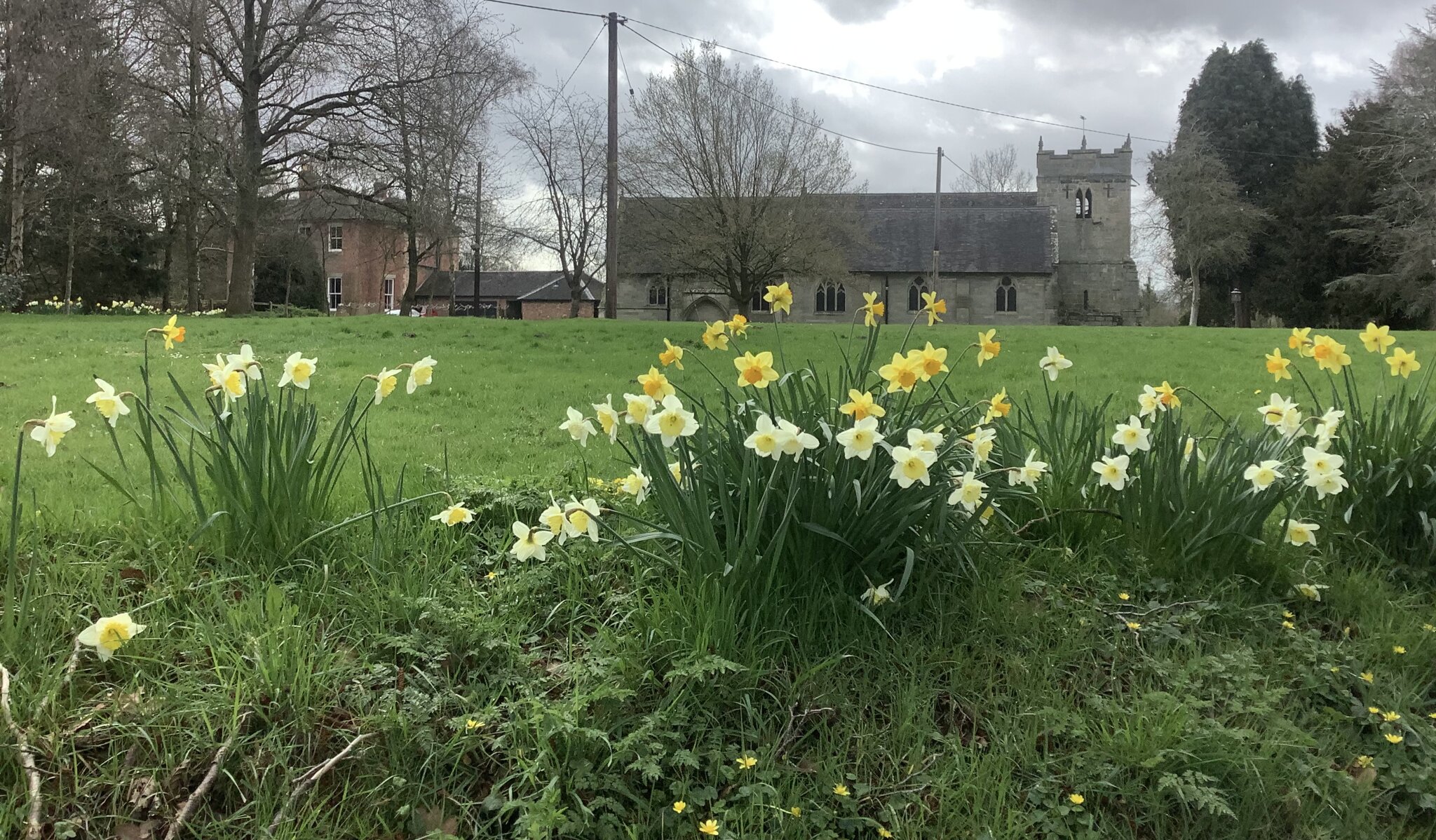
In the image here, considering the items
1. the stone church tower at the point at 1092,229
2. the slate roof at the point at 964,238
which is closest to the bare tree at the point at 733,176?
the slate roof at the point at 964,238

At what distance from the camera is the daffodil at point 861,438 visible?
7.47 ft

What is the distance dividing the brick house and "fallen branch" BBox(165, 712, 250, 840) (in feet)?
152

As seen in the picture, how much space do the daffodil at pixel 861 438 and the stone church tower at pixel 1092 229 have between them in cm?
4807

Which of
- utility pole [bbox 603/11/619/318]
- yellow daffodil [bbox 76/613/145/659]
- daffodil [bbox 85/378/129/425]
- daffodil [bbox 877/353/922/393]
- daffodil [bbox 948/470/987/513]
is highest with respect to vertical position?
utility pole [bbox 603/11/619/318]

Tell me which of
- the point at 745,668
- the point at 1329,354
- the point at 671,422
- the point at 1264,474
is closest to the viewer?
the point at 745,668

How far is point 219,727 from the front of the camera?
1.92 metres

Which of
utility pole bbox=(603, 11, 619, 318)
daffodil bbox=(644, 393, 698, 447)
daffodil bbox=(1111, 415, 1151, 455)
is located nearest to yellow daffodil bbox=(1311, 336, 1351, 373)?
daffodil bbox=(1111, 415, 1151, 455)

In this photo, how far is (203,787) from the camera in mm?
1781

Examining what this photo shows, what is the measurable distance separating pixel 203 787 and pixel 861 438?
68.2 inches

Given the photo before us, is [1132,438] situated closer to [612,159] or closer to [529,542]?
[529,542]

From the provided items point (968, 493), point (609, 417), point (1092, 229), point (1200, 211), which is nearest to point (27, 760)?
point (609, 417)

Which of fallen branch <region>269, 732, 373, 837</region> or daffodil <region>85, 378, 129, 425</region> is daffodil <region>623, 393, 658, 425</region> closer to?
fallen branch <region>269, 732, 373, 837</region>

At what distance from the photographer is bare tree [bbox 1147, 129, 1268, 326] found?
36719mm

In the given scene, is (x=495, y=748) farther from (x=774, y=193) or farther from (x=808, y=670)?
(x=774, y=193)
